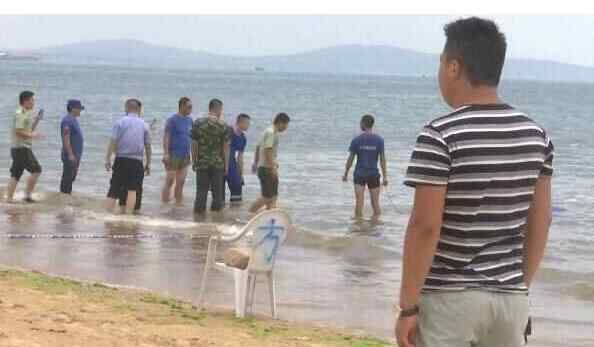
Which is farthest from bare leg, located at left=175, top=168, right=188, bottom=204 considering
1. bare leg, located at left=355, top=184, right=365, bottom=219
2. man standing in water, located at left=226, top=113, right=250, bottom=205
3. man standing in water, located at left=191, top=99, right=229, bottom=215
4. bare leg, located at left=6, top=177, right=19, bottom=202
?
bare leg, located at left=355, top=184, right=365, bottom=219

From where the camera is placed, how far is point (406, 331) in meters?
3.41

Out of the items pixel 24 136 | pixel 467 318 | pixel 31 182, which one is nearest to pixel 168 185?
pixel 31 182

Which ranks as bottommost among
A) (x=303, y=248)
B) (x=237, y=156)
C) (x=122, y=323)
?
(x=303, y=248)

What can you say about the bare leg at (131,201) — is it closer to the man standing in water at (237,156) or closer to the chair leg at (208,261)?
the man standing in water at (237,156)

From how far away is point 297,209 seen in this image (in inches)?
762

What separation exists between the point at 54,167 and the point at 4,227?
466 inches

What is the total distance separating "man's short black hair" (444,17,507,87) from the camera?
11.1 feet

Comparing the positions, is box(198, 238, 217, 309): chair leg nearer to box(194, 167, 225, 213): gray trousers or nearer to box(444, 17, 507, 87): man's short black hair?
box(444, 17, 507, 87): man's short black hair

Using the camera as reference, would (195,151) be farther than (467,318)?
Yes

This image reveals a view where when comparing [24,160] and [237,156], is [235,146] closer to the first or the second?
[237,156]

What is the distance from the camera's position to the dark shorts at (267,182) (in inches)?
585

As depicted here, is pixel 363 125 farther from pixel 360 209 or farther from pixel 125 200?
pixel 125 200

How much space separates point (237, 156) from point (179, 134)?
35.9 inches

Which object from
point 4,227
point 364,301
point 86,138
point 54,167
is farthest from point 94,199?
point 86,138
